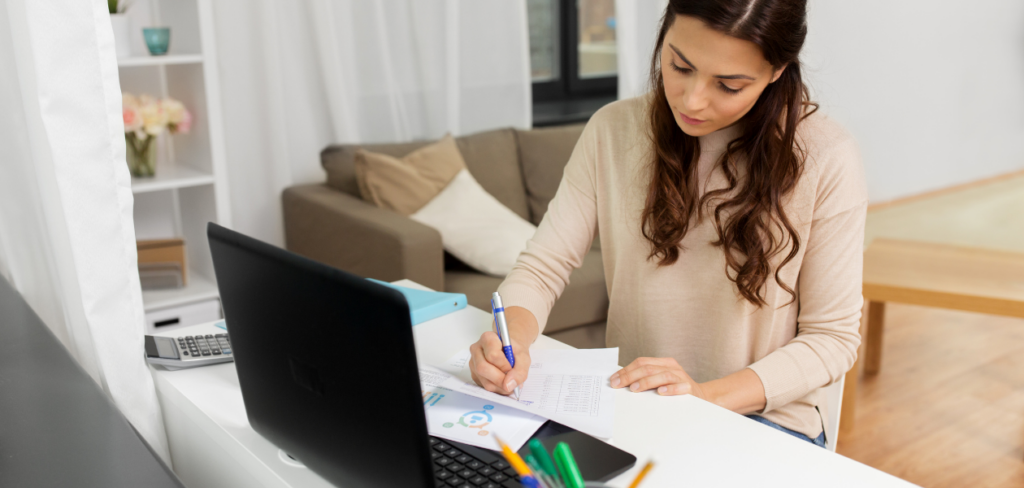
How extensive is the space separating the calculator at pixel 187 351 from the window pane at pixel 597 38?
10.2 ft

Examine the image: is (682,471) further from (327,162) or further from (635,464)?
(327,162)

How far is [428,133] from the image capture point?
323cm

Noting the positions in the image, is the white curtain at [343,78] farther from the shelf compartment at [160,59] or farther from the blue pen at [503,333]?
the blue pen at [503,333]

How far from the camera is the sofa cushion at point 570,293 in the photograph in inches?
93.4

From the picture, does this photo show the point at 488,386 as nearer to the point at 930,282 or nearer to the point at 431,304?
the point at 431,304

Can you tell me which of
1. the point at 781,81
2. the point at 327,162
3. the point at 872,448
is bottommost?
the point at 872,448

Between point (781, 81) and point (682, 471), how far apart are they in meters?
0.67

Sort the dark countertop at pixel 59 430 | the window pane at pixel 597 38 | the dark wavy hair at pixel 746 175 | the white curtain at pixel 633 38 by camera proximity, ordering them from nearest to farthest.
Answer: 1. the dark countertop at pixel 59 430
2. the dark wavy hair at pixel 746 175
3. the white curtain at pixel 633 38
4. the window pane at pixel 597 38

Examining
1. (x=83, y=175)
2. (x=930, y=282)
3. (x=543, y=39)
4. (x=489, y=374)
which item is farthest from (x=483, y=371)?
(x=543, y=39)

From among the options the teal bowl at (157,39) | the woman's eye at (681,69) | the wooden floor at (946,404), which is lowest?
the wooden floor at (946,404)

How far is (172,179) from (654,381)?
1.77 meters

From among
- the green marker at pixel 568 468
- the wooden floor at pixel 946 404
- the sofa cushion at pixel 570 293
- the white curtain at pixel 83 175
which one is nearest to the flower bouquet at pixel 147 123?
the sofa cushion at pixel 570 293

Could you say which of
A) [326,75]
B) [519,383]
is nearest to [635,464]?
[519,383]

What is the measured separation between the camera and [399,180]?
8.54 feet
